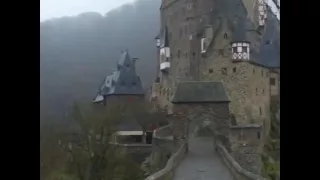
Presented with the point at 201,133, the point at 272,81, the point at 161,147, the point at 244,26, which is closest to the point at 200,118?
the point at 201,133

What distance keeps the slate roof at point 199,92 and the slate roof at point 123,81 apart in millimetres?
136

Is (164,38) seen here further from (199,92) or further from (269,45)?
(269,45)

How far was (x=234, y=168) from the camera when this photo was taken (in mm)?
1132

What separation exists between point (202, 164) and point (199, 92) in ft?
0.72

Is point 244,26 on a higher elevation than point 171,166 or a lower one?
higher

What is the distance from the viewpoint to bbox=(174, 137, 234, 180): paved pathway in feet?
3.54

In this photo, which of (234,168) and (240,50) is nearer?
(234,168)

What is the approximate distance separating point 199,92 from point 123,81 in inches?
9.4

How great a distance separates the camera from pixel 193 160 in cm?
112

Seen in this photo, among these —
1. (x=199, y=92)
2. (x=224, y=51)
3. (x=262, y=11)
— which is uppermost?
(x=262, y=11)

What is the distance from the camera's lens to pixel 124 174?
1082 mm

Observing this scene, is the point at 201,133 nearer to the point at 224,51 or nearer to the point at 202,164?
the point at 202,164
